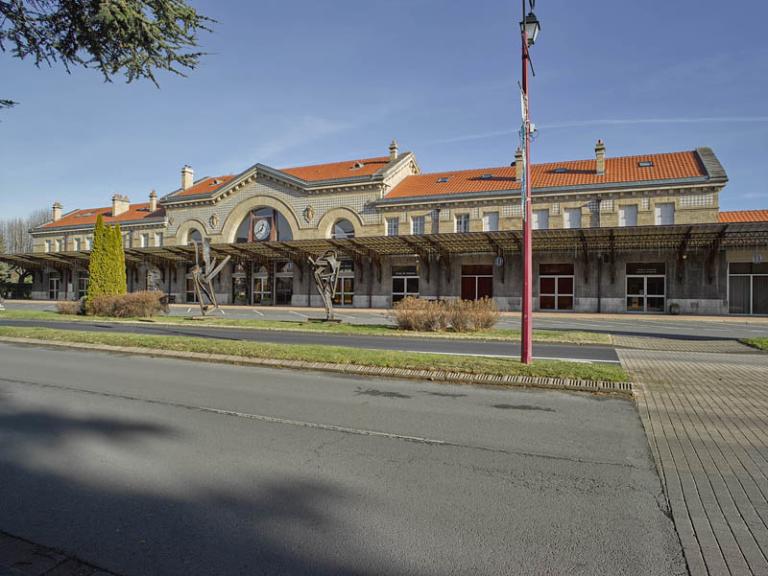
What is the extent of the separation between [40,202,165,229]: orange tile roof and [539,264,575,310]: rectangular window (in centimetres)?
3755

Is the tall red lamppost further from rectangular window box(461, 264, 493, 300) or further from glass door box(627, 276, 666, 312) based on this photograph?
rectangular window box(461, 264, 493, 300)

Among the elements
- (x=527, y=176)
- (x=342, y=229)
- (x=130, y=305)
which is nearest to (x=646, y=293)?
(x=342, y=229)

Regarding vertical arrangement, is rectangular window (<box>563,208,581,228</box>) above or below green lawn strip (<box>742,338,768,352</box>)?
above

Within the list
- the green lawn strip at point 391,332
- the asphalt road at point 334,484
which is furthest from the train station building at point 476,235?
the asphalt road at point 334,484

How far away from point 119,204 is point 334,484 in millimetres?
60603

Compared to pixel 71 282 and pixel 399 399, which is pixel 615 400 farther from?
pixel 71 282

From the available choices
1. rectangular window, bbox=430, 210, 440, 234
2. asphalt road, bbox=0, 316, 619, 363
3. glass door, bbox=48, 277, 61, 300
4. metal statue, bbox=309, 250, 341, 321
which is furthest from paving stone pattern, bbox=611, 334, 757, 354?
glass door, bbox=48, 277, 61, 300

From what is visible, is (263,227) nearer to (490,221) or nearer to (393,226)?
(393,226)

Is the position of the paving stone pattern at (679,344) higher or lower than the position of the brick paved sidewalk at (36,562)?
higher

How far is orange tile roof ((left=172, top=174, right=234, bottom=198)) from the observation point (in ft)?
150

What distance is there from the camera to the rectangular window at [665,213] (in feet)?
97.6

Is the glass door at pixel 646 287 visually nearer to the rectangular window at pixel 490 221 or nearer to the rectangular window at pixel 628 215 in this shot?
the rectangular window at pixel 628 215

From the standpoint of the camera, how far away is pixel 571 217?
1267 inches

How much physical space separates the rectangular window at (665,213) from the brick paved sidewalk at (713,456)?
2303cm
